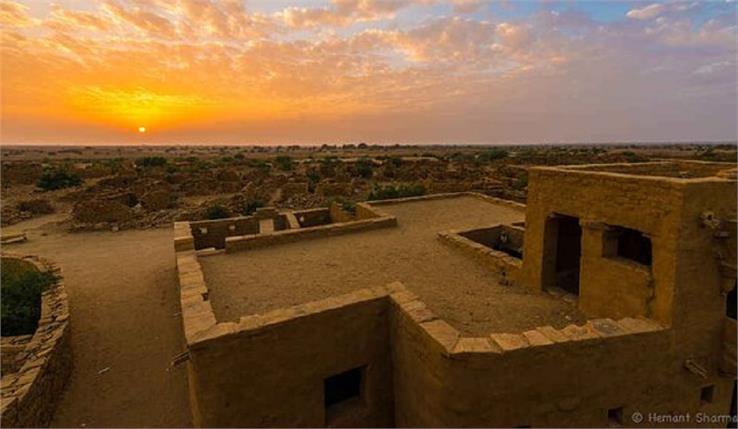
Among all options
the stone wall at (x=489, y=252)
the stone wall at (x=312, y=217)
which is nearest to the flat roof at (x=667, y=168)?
the stone wall at (x=489, y=252)

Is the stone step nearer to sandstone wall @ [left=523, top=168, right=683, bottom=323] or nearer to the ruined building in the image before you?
the ruined building

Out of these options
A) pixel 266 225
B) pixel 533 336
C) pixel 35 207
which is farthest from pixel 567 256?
pixel 35 207

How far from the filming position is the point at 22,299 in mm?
10164

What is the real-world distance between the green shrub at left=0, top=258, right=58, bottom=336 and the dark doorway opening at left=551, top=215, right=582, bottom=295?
41.0 ft

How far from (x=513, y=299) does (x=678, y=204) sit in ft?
10.5

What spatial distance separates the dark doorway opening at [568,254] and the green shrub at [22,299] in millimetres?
12510

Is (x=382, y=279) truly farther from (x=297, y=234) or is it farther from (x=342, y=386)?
(x=297, y=234)

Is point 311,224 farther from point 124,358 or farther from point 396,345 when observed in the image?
point 396,345

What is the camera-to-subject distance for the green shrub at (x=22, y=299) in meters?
9.41

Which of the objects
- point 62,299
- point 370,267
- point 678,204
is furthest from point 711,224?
point 62,299

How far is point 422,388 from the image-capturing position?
5.62 meters

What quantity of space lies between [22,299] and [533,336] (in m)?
12.2

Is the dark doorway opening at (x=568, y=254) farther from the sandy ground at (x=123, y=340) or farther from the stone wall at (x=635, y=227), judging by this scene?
the sandy ground at (x=123, y=340)

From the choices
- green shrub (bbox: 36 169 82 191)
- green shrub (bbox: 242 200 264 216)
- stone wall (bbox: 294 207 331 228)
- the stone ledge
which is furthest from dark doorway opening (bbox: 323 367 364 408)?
green shrub (bbox: 36 169 82 191)
